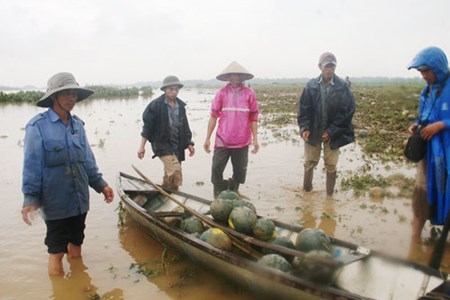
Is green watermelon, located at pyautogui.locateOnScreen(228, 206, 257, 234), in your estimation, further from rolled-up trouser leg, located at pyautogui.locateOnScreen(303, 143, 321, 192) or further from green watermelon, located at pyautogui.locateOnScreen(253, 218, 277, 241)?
rolled-up trouser leg, located at pyautogui.locateOnScreen(303, 143, 321, 192)

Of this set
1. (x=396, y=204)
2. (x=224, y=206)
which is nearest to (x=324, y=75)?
(x=396, y=204)

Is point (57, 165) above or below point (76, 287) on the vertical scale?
above

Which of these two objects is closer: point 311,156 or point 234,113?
point 234,113

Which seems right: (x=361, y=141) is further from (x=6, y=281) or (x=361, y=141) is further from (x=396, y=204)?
(x=6, y=281)

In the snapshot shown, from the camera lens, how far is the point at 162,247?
5.07m

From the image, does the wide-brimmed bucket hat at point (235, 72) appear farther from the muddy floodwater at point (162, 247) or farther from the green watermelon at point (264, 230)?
the green watermelon at point (264, 230)

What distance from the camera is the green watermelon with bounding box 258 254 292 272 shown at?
129 inches

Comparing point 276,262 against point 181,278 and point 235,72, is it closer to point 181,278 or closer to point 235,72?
point 181,278

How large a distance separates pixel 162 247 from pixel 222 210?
1402 mm

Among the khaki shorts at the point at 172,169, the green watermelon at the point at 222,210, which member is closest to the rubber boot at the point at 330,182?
the khaki shorts at the point at 172,169

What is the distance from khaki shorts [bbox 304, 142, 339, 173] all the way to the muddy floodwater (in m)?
0.66

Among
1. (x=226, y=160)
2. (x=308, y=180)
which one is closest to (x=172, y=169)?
(x=226, y=160)

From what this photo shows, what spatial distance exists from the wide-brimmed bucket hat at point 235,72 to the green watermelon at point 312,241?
9.98 feet

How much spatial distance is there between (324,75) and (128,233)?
388cm
